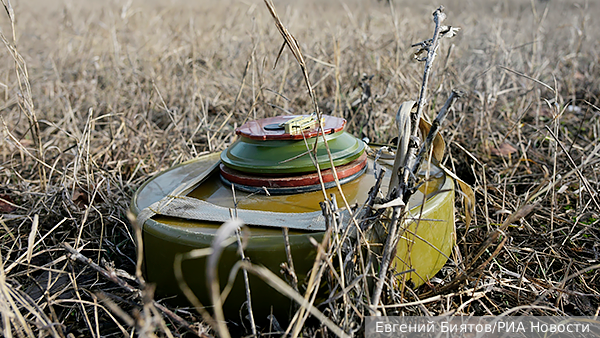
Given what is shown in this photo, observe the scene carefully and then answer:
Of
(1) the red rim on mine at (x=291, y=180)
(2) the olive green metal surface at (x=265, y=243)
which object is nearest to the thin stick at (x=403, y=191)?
(2) the olive green metal surface at (x=265, y=243)

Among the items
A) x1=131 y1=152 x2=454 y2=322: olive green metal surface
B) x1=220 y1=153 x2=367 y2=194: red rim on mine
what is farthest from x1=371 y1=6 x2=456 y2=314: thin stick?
x1=220 y1=153 x2=367 y2=194: red rim on mine

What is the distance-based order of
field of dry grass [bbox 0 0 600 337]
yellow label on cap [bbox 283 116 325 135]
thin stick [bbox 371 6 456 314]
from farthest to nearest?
yellow label on cap [bbox 283 116 325 135]
field of dry grass [bbox 0 0 600 337]
thin stick [bbox 371 6 456 314]

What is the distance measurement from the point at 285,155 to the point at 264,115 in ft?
4.01

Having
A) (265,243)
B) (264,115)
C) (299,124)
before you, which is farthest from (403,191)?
(264,115)

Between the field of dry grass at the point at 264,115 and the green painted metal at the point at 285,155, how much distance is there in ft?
0.73

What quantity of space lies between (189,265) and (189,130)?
4.98 feet

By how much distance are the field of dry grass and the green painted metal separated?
0.22m

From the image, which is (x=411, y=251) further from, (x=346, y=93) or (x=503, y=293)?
(x=346, y=93)

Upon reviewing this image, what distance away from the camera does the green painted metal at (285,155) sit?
4.51 ft

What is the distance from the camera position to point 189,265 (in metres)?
1.19

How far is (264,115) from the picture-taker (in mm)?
2576

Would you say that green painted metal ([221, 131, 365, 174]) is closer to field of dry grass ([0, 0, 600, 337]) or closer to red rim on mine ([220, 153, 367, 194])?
red rim on mine ([220, 153, 367, 194])

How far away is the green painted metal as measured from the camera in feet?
4.51

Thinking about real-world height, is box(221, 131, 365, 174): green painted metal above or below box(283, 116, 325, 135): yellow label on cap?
below
